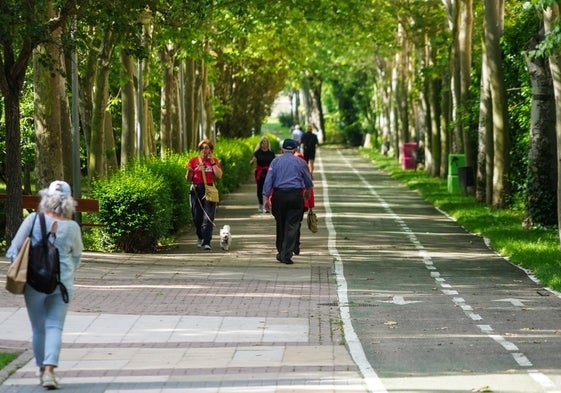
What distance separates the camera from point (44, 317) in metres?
10.5

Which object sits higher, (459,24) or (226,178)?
(459,24)

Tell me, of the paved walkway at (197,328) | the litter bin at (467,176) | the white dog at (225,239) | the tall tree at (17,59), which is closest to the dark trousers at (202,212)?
the white dog at (225,239)

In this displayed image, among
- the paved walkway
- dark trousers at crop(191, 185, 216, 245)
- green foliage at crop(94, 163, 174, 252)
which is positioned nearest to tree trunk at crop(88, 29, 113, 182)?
dark trousers at crop(191, 185, 216, 245)

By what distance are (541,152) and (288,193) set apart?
287 inches

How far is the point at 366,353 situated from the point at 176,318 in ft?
9.78

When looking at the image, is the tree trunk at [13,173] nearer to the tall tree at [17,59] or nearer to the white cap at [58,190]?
the tall tree at [17,59]

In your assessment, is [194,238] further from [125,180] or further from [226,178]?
[226,178]

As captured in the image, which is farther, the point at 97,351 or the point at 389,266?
the point at 389,266

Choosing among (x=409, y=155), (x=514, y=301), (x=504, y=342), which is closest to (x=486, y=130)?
(x=514, y=301)

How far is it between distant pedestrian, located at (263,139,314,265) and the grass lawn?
333 cm

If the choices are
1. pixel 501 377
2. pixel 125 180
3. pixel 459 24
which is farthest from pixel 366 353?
pixel 459 24

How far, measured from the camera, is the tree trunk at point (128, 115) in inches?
1302

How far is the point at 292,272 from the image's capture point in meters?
19.9

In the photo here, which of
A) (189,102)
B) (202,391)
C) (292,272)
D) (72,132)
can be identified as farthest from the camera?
(189,102)
